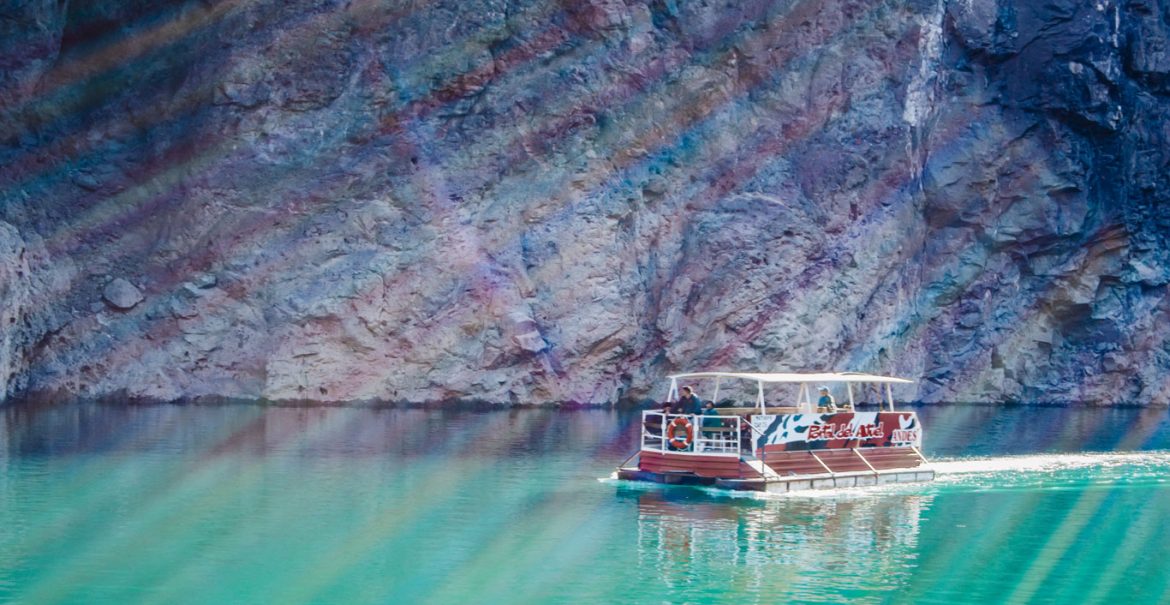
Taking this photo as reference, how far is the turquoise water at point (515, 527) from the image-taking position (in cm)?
2147

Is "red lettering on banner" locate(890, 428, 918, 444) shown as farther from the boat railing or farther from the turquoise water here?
the boat railing

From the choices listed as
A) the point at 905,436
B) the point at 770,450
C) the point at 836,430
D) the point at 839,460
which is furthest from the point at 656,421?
the point at 905,436

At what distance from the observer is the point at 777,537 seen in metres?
26.7

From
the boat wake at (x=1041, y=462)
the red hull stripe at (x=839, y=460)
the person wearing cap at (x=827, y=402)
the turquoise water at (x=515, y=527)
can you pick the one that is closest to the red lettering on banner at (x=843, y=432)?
the red hull stripe at (x=839, y=460)

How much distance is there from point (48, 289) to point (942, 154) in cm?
4151

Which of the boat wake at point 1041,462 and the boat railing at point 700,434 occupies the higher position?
the boat railing at point 700,434

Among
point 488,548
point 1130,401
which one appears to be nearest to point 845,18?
point 1130,401

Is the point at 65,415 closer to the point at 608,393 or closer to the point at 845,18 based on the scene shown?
the point at 608,393

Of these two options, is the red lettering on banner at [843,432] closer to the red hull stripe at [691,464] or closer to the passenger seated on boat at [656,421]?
the red hull stripe at [691,464]

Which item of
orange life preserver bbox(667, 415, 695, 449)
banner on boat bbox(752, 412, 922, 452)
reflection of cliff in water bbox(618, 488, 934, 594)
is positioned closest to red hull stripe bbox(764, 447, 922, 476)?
banner on boat bbox(752, 412, 922, 452)

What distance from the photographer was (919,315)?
2753 inches

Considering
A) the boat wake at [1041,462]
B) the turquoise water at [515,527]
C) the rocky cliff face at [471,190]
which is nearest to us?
the turquoise water at [515,527]

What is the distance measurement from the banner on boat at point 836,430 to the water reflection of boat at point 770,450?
0.02m

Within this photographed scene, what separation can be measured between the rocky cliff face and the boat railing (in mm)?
26980
